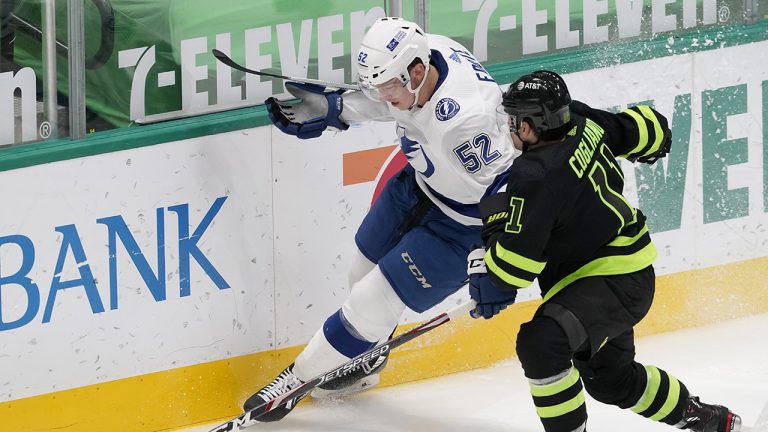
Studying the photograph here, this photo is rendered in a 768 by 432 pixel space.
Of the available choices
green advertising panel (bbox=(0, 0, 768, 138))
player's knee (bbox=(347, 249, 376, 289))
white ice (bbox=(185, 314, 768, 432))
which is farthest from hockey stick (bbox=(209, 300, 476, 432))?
green advertising panel (bbox=(0, 0, 768, 138))

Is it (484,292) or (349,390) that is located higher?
(484,292)

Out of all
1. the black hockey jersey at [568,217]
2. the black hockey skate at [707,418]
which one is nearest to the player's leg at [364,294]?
the black hockey jersey at [568,217]

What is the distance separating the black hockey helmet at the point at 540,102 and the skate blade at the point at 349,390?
57.4 inches

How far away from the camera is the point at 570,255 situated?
12.2 feet

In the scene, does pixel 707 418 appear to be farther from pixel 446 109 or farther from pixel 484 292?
pixel 446 109

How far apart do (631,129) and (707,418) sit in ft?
2.67

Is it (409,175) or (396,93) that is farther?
(409,175)

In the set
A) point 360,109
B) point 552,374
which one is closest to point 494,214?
point 552,374

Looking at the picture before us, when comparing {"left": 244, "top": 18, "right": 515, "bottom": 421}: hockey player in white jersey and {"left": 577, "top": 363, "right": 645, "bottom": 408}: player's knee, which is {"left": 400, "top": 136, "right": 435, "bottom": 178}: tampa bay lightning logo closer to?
{"left": 244, "top": 18, "right": 515, "bottom": 421}: hockey player in white jersey

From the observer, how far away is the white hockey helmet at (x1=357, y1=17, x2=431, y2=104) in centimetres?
403

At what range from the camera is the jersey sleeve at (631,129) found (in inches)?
153

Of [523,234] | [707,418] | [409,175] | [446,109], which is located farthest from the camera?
[409,175]

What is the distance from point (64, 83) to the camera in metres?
4.48

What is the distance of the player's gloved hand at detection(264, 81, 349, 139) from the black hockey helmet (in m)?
0.93
